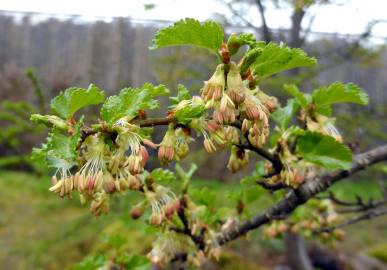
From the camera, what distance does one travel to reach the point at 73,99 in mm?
877

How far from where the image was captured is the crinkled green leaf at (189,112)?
2.76ft

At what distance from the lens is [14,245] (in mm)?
5172

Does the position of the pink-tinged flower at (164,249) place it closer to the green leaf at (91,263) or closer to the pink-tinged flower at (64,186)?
the green leaf at (91,263)

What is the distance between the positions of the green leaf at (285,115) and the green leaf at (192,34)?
393 millimetres

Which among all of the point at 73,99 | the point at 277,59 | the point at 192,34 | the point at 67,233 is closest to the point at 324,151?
the point at 277,59

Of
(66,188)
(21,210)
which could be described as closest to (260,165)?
(66,188)

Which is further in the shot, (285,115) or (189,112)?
(285,115)

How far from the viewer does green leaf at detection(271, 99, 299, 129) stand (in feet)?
3.95

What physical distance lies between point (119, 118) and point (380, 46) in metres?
3.95

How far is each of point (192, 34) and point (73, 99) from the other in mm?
242

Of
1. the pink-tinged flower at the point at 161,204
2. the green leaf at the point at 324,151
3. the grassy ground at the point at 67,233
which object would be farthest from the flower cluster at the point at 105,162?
the grassy ground at the point at 67,233

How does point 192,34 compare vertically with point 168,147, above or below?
above

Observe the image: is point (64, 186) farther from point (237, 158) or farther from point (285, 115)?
point (285, 115)

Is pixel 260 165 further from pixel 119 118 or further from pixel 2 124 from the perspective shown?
pixel 2 124
